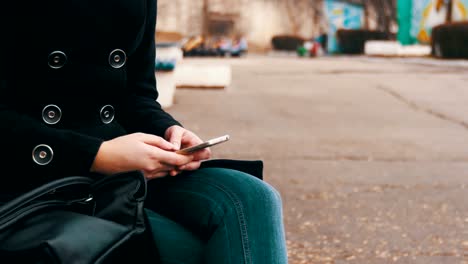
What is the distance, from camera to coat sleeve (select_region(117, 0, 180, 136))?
1590 mm

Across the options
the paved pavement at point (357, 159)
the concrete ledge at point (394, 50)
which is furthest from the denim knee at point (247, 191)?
the concrete ledge at point (394, 50)

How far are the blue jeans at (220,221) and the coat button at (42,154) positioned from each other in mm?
214

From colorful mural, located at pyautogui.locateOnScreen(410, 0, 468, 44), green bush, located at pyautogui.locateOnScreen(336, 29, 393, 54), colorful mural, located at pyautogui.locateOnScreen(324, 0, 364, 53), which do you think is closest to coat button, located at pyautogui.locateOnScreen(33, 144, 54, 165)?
colorful mural, located at pyautogui.locateOnScreen(410, 0, 468, 44)

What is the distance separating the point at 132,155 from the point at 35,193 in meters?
0.23

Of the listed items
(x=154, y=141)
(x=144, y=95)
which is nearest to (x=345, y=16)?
(x=144, y=95)

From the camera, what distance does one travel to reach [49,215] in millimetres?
1111

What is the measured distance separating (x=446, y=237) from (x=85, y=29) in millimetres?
2009

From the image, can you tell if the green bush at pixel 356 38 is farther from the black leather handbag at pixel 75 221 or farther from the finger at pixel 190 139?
the black leather handbag at pixel 75 221

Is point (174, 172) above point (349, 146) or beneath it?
above

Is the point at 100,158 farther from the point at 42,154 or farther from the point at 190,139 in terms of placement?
the point at 190,139

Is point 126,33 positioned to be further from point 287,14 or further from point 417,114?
point 287,14

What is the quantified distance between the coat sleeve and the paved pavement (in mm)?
1193

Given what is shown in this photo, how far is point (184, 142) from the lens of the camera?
5.09ft

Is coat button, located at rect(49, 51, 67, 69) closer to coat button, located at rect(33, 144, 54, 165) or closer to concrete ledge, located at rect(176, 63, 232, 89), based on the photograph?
coat button, located at rect(33, 144, 54, 165)
